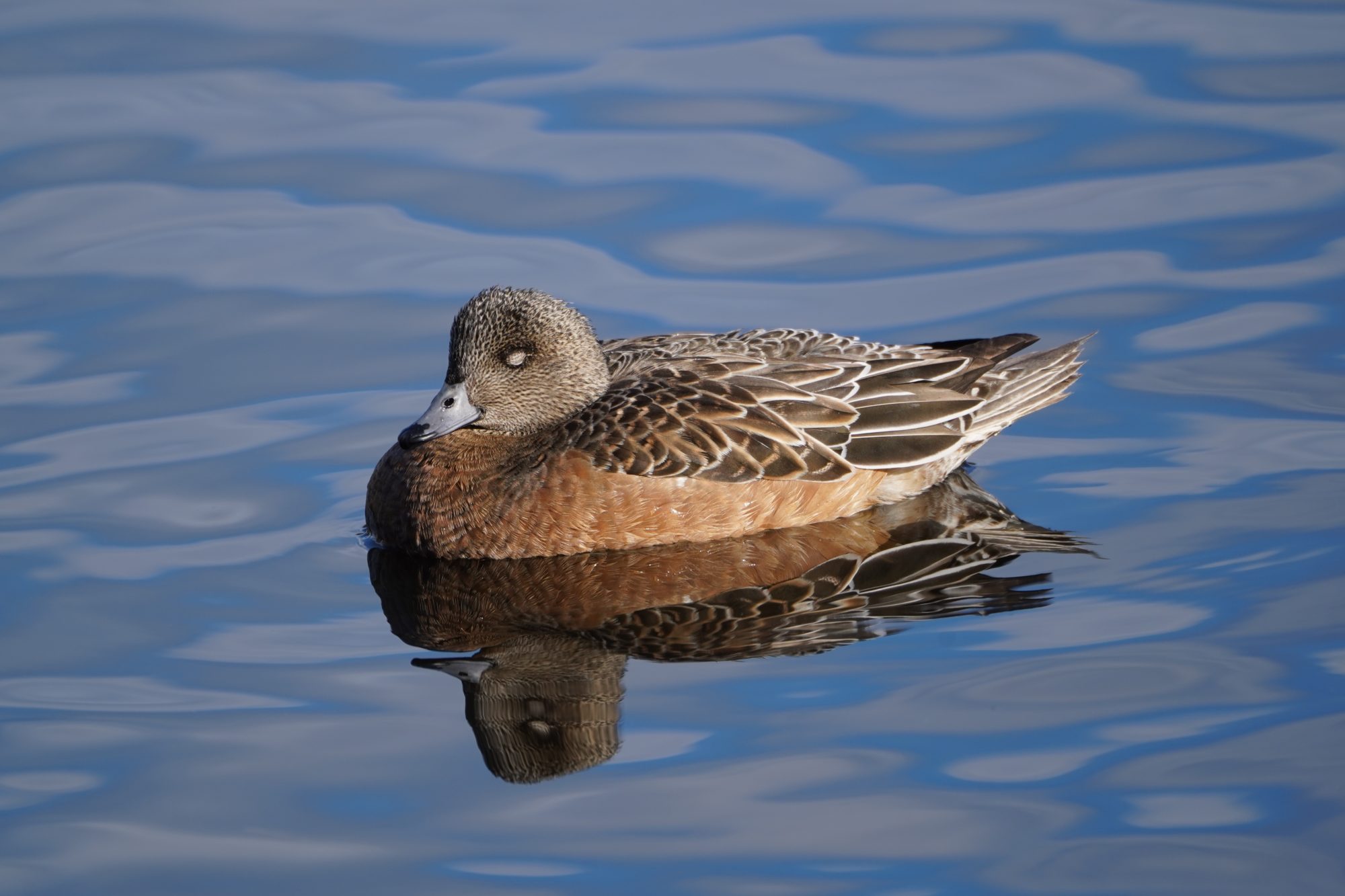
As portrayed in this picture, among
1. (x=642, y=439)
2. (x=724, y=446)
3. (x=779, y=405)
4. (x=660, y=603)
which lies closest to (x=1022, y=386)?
(x=779, y=405)

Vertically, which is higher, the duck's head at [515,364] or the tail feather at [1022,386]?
the duck's head at [515,364]

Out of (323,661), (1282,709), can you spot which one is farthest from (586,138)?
(1282,709)

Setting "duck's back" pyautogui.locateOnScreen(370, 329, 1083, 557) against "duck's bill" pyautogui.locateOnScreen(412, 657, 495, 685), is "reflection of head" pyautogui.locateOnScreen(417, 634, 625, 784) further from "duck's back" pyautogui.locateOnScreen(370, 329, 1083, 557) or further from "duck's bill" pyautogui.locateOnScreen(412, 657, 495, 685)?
"duck's back" pyautogui.locateOnScreen(370, 329, 1083, 557)

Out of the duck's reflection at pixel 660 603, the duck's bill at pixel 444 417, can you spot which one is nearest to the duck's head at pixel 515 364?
the duck's bill at pixel 444 417

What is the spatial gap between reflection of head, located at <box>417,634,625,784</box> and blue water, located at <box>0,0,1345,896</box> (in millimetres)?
100

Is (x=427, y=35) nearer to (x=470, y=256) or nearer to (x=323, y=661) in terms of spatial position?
(x=470, y=256)

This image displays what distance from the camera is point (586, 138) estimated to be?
1411cm

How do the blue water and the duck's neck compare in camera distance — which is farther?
the duck's neck

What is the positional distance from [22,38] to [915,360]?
29.5 feet

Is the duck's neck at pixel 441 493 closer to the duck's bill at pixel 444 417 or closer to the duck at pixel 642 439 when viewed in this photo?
the duck at pixel 642 439

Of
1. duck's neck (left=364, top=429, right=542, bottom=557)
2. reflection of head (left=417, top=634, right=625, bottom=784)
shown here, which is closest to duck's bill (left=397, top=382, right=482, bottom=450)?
duck's neck (left=364, top=429, right=542, bottom=557)

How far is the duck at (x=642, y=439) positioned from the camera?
9.29 m

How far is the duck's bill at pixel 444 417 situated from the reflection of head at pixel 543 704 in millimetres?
1384

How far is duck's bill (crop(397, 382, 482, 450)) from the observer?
30.3 ft
